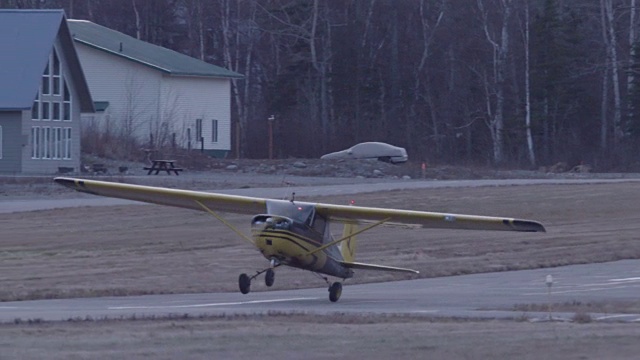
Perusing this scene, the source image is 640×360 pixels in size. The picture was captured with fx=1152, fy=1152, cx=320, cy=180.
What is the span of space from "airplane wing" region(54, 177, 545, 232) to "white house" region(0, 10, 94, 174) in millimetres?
33073

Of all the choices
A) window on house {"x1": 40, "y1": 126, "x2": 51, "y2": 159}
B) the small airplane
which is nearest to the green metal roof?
window on house {"x1": 40, "y1": 126, "x2": 51, "y2": 159}

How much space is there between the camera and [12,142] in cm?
5328

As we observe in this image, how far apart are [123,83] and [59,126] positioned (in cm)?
1067

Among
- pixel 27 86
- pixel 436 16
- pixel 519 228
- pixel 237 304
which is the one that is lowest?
pixel 237 304

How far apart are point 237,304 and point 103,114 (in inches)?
1885

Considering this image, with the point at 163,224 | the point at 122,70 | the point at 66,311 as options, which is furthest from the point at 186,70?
the point at 66,311

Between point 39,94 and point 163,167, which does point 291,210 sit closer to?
point 163,167

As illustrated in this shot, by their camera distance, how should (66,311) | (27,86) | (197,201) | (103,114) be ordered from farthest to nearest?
(103,114), (27,86), (197,201), (66,311)

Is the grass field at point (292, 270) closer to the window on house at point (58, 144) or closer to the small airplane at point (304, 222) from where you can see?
the small airplane at point (304, 222)

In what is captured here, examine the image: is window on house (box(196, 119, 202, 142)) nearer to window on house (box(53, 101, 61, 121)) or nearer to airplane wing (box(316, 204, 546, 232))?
window on house (box(53, 101, 61, 121))

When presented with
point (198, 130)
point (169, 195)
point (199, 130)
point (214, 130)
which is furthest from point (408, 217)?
point (214, 130)

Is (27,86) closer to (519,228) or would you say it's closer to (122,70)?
(122,70)

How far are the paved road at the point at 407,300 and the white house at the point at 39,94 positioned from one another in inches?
1312

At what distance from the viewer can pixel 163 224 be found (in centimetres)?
3462
